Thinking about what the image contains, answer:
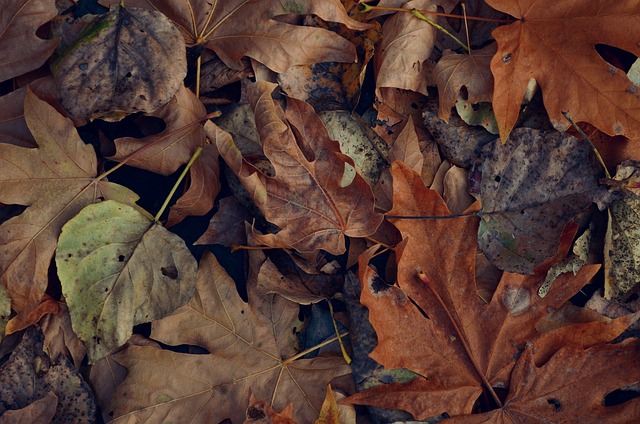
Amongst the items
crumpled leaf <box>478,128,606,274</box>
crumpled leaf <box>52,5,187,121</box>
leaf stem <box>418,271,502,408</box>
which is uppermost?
crumpled leaf <box>52,5,187,121</box>

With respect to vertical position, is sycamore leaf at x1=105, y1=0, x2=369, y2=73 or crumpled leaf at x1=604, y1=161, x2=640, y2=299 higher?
sycamore leaf at x1=105, y1=0, x2=369, y2=73

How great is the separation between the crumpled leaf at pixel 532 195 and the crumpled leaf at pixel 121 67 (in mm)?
912

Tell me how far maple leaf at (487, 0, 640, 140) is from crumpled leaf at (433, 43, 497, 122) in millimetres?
55

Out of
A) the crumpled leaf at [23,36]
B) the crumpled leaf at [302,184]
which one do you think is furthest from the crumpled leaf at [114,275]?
the crumpled leaf at [23,36]

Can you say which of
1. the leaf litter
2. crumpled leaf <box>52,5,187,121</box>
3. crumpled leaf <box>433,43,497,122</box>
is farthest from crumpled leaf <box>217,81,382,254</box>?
crumpled leaf <box>433,43,497,122</box>

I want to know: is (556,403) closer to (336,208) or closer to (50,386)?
(336,208)

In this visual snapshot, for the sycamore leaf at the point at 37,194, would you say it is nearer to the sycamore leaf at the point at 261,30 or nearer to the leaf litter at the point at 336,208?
the leaf litter at the point at 336,208

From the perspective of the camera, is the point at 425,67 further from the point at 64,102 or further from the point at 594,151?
the point at 64,102

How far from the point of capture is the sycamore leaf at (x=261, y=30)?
5.27 ft

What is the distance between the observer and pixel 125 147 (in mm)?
1599

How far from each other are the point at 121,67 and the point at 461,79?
0.91 m

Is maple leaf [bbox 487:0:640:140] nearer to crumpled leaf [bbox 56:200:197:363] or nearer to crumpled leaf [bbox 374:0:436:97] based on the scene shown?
crumpled leaf [bbox 374:0:436:97]

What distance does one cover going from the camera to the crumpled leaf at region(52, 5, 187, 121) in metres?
1.53

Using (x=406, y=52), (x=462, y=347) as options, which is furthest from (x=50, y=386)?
(x=406, y=52)
